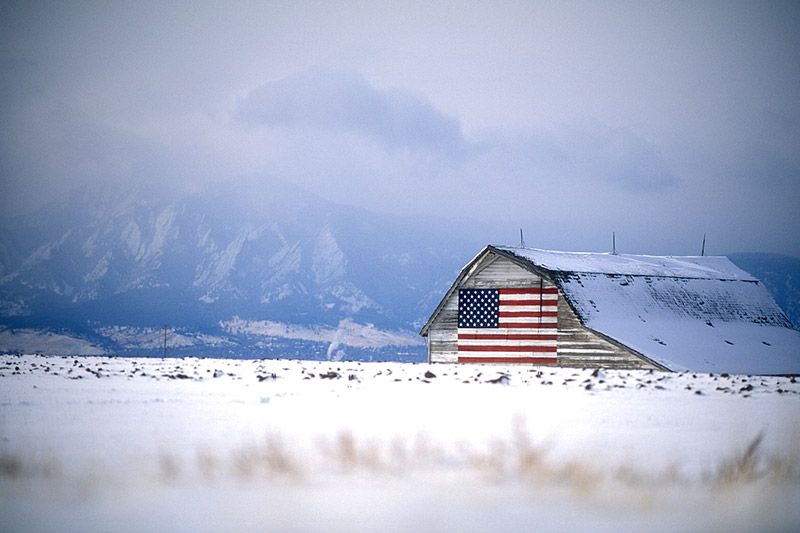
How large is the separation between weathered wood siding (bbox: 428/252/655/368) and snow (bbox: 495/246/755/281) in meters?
0.59

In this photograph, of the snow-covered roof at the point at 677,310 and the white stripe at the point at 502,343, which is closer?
the snow-covered roof at the point at 677,310

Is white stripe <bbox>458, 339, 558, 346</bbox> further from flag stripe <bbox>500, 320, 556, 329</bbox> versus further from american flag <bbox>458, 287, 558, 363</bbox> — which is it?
flag stripe <bbox>500, 320, 556, 329</bbox>

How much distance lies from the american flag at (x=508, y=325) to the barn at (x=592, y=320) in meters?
0.03

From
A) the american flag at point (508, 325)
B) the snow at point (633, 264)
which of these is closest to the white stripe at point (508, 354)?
the american flag at point (508, 325)

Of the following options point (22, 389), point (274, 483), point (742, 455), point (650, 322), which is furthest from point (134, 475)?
point (650, 322)

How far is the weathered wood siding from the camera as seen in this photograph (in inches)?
1131

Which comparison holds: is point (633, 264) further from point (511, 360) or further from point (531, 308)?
point (511, 360)

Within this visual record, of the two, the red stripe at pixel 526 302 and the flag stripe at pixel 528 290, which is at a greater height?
the flag stripe at pixel 528 290

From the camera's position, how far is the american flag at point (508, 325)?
29953 millimetres

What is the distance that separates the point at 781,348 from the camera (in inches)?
1280

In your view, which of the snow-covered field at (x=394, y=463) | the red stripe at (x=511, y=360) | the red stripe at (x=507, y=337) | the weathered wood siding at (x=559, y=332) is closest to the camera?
the snow-covered field at (x=394, y=463)

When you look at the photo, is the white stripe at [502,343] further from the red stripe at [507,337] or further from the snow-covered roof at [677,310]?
the snow-covered roof at [677,310]

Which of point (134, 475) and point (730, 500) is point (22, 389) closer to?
point (134, 475)

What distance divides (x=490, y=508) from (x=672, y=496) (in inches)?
53.6
